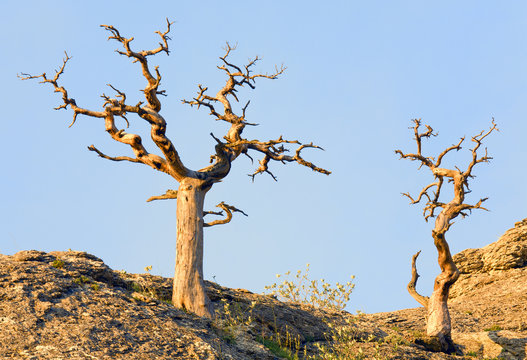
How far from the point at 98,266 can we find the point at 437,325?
11.2 metres

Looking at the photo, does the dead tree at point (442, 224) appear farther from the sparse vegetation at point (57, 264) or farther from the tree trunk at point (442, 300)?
the sparse vegetation at point (57, 264)

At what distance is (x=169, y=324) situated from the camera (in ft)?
43.7

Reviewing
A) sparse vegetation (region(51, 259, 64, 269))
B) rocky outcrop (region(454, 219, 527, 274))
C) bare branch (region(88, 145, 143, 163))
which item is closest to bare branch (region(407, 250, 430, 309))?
rocky outcrop (region(454, 219, 527, 274))

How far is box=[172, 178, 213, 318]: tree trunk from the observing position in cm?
1705

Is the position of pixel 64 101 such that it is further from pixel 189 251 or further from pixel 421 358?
pixel 421 358

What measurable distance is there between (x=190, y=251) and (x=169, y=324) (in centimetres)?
466

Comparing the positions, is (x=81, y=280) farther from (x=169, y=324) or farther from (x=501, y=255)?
(x=501, y=255)

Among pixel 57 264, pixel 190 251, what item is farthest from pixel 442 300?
pixel 57 264

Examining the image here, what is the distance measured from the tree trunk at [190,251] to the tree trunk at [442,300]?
7837 millimetres

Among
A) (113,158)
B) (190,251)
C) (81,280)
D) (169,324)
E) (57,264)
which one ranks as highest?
(113,158)

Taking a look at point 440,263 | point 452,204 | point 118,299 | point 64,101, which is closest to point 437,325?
point 440,263

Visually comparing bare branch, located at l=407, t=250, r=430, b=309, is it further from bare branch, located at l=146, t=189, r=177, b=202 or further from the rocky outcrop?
bare branch, located at l=146, t=189, r=177, b=202

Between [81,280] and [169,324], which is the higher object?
[81,280]

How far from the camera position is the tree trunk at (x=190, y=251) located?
17047mm
